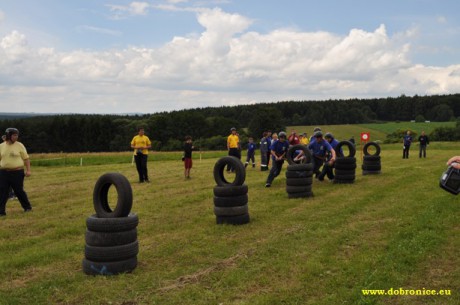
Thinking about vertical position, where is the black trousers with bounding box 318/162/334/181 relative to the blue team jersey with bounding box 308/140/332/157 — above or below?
below

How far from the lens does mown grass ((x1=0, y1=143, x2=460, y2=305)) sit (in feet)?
18.0

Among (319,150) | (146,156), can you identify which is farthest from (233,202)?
(146,156)

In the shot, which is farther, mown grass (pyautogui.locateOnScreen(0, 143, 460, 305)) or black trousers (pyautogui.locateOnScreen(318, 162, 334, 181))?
black trousers (pyautogui.locateOnScreen(318, 162, 334, 181))

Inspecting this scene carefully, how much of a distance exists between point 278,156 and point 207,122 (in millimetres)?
82041

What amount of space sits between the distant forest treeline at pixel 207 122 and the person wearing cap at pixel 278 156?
63.8 meters

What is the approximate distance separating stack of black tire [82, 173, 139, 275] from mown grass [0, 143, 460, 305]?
20cm

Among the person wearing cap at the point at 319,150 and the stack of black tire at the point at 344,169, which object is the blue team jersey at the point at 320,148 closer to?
the person wearing cap at the point at 319,150

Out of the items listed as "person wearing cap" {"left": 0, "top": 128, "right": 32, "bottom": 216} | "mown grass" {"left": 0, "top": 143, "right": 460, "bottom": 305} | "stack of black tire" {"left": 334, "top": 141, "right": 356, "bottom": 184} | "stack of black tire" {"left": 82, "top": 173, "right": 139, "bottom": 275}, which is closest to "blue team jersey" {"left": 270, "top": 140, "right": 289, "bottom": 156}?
"stack of black tire" {"left": 334, "top": 141, "right": 356, "bottom": 184}

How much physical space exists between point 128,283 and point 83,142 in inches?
3736

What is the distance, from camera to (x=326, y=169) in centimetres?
1533

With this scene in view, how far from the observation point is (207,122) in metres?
96.3

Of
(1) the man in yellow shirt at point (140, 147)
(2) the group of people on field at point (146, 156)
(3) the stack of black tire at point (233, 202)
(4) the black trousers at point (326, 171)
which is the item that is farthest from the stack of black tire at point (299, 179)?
(1) the man in yellow shirt at point (140, 147)

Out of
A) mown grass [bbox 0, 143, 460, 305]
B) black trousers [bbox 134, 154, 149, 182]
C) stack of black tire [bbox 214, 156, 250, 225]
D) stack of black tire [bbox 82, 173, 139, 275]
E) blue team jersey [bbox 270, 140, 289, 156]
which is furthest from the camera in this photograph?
black trousers [bbox 134, 154, 149, 182]

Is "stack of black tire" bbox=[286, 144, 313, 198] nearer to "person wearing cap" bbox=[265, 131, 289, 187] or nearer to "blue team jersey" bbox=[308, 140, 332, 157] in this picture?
"person wearing cap" bbox=[265, 131, 289, 187]
